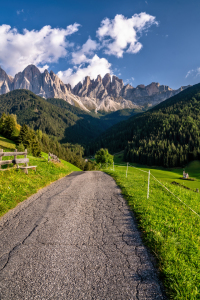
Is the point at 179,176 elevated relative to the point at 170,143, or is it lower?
lower

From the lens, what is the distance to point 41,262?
175 inches

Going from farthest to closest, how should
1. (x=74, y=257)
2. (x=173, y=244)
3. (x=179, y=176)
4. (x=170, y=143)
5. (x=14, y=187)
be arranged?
(x=170, y=143)
(x=179, y=176)
(x=14, y=187)
(x=173, y=244)
(x=74, y=257)

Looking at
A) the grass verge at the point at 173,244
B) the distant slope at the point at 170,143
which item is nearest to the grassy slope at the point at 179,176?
the distant slope at the point at 170,143

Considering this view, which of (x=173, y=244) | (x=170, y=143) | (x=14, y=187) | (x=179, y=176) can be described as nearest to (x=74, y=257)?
(x=173, y=244)

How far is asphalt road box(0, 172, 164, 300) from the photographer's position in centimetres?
351

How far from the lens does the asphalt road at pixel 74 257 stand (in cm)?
351

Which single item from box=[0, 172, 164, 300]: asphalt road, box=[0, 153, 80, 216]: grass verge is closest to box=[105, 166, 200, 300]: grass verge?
box=[0, 172, 164, 300]: asphalt road

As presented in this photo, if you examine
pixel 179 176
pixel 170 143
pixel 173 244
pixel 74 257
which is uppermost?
pixel 170 143

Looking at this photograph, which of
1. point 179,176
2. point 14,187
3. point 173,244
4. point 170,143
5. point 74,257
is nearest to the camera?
point 74,257

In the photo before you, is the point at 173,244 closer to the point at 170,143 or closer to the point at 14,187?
the point at 14,187

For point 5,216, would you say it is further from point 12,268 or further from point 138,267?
point 138,267

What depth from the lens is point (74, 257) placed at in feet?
15.2

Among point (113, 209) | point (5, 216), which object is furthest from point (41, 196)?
point (113, 209)

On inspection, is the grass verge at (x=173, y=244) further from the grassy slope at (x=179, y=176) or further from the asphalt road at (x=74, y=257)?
the grassy slope at (x=179, y=176)
